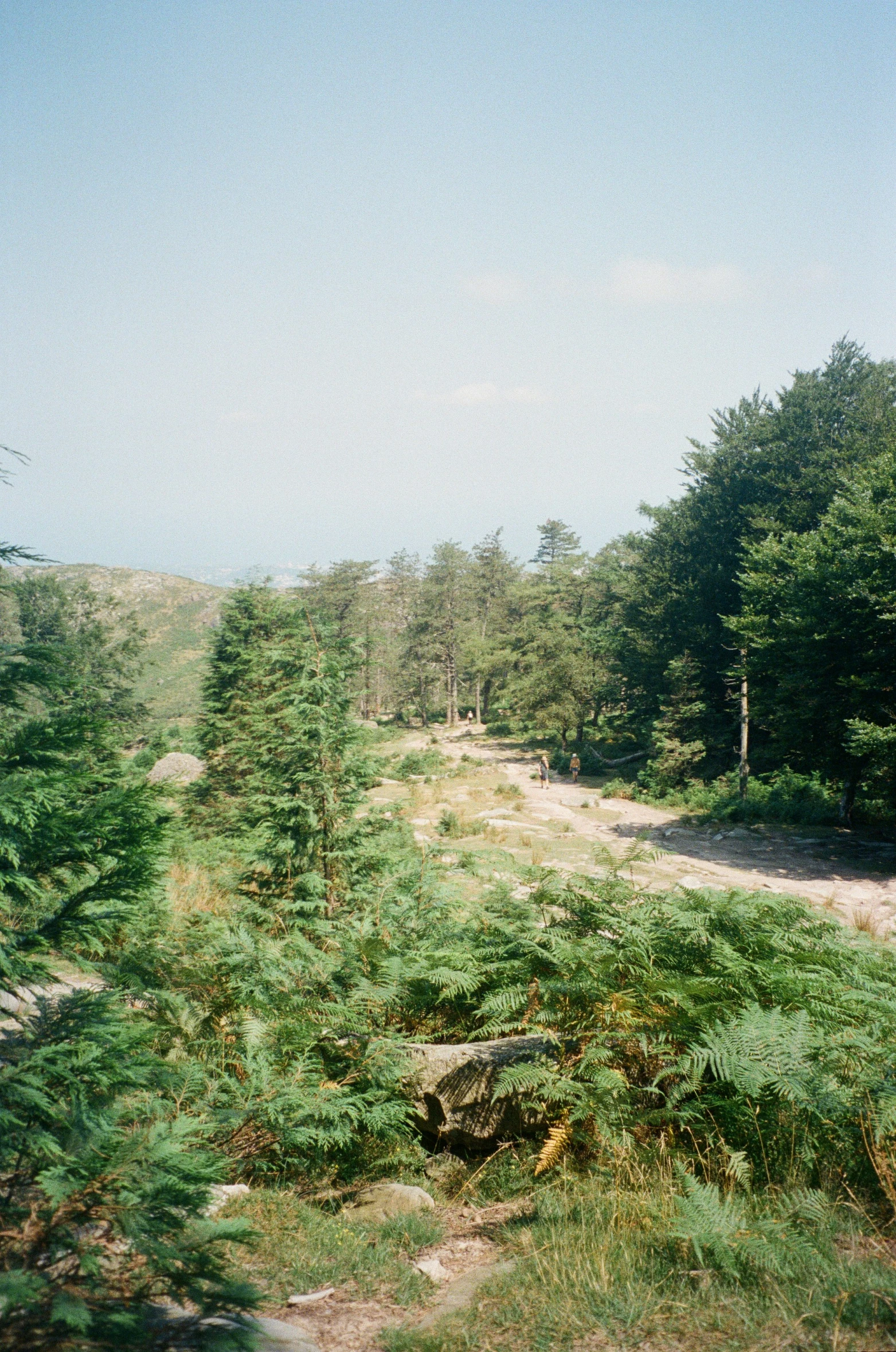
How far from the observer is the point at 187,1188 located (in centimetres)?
244

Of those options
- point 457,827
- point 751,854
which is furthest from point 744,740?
point 457,827

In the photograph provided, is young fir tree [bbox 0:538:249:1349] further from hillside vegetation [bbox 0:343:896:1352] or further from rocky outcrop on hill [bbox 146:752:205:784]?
rocky outcrop on hill [bbox 146:752:205:784]

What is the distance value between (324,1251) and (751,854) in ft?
44.2

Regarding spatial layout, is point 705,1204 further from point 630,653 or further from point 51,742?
point 630,653

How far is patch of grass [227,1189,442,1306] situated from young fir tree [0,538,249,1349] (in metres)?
0.35

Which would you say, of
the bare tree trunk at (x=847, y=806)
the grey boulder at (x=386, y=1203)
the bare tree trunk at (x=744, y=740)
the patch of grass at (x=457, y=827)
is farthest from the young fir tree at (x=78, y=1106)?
the bare tree trunk at (x=744, y=740)

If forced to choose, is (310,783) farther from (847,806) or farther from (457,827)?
(847,806)

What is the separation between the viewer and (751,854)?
48.4ft

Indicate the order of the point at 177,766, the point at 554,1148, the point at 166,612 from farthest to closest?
the point at 166,612, the point at 177,766, the point at 554,1148

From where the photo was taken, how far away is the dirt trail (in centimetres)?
1129

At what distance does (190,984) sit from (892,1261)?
4.57 meters

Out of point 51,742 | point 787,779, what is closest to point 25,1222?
point 51,742

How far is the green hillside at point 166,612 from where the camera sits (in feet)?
233

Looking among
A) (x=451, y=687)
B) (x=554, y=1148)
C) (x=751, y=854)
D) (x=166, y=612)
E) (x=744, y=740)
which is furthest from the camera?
(x=166, y=612)
